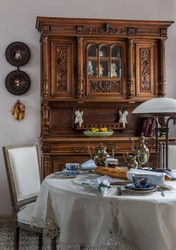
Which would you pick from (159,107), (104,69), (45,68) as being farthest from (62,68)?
(159,107)

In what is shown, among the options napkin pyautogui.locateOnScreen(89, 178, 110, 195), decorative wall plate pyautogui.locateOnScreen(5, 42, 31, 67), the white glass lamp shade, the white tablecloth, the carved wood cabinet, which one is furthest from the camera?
decorative wall plate pyautogui.locateOnScreen(5, 42, 31, 67)

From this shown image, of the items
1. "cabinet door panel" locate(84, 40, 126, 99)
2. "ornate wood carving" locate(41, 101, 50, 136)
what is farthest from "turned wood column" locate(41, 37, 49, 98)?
"cabinet door panel" locate(84, 40, 126, 99)

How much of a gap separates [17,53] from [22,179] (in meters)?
1.77

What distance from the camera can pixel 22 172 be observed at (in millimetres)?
2689

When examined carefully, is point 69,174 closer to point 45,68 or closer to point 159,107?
point 159,107

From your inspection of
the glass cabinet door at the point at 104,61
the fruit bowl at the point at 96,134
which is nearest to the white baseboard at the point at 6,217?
the fruit bowl at the point at 96,134

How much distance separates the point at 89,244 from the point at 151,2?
3.31 meters

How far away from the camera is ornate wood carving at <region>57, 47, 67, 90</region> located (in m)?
3.80

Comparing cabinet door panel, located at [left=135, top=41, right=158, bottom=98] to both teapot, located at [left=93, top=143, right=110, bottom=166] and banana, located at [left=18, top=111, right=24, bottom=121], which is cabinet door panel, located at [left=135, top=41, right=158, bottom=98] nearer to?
banana, located at [left=18, top=111, right=24, bottom=121]

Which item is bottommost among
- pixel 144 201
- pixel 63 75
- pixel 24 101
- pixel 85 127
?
pixel 144 201

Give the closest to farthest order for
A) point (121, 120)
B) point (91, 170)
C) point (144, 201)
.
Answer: point (144, 201), point (91, 170), point (121, 120)

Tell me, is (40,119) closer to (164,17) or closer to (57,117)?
(57,117)

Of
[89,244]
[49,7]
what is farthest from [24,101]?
[89,244]

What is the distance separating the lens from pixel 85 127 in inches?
156
